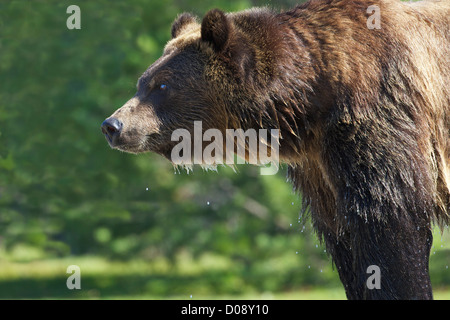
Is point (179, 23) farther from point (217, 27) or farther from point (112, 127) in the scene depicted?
point (112, 127)

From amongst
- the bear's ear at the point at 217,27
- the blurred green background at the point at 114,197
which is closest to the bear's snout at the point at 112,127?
the bear's ear at the point at 217,27

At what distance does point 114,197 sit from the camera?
48.5ft

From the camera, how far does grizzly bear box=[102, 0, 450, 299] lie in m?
5.31

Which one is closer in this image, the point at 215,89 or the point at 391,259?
the point at 391,259

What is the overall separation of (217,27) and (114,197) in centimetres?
950

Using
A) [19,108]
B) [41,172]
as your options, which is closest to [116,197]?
[41,172]

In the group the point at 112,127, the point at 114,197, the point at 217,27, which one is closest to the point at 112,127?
the point at 112,127

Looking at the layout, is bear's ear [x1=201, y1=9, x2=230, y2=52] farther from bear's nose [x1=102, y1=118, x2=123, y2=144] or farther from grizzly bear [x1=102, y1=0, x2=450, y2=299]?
bear's nose [x1=102, y1=118, x2=123, y2=144]

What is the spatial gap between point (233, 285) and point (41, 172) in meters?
4.55

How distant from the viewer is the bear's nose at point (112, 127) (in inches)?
224

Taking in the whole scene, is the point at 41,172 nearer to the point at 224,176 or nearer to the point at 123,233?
the point at 123,233

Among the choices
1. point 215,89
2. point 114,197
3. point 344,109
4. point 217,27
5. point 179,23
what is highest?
point 114,197

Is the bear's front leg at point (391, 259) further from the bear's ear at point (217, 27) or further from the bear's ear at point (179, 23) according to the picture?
the bear's ear at point (179, 23)

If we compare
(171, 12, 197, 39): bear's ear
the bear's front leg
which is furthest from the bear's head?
the bear's front leg
